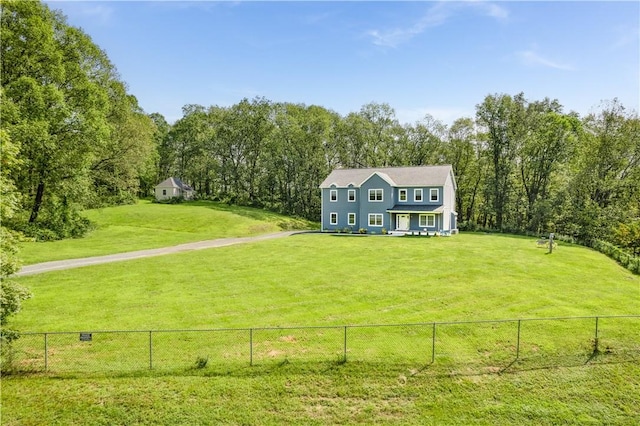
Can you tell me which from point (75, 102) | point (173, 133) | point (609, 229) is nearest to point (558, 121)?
point (609, 229)

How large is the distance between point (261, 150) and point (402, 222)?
33215mm

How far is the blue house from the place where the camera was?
4350 cm

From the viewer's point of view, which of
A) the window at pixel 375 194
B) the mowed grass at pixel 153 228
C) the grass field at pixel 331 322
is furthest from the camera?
the window at pixel 375 194

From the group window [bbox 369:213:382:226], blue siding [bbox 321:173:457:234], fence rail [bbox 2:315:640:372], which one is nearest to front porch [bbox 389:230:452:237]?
blue siding [bbox 321:173:457:234]

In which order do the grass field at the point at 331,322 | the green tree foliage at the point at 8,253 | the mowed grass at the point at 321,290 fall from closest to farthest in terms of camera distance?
the grass field at the point at 331,322
the green tree foliage at the point at 8,253
the mowed grass at the point at 321,290

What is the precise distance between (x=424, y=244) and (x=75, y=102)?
33396 mm

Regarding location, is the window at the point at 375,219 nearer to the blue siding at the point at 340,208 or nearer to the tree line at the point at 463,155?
the blue siding at the point at 340,208

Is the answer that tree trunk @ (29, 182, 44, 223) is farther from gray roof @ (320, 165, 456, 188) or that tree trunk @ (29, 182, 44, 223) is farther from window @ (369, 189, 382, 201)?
window @ (369, 189, 382, 201)

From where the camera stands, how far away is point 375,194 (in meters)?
45.8

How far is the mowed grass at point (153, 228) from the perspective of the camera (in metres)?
29.0

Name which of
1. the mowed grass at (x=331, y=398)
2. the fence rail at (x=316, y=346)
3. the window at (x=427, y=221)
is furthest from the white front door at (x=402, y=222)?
the mowed grass at (x=331, y=398)

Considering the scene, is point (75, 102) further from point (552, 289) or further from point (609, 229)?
point (609, 229)

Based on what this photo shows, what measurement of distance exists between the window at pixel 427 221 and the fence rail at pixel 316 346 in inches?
1095

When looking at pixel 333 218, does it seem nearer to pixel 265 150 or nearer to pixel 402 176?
pixel 402 176
